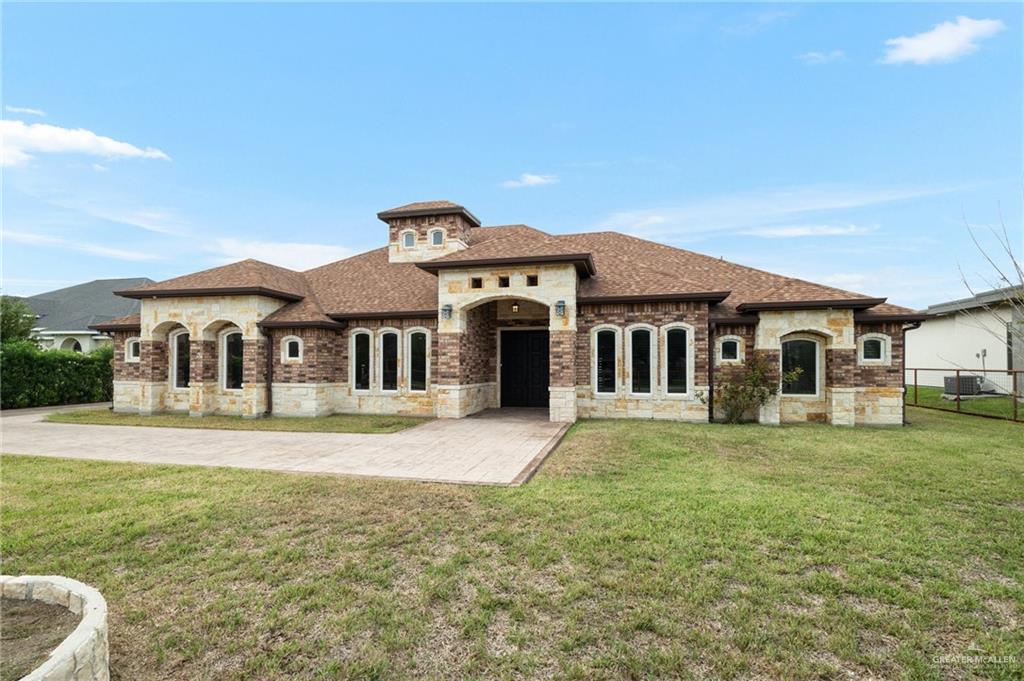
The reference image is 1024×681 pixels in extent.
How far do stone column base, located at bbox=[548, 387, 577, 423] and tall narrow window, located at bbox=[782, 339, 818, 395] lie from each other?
247 inches

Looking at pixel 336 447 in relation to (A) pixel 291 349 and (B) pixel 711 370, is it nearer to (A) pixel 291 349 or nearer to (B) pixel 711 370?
(A) pixel 291 349

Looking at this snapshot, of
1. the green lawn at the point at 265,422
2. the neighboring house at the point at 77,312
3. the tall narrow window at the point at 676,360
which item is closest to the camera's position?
the green lawn at the point at 265,422

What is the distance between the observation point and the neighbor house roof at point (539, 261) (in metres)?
13.1

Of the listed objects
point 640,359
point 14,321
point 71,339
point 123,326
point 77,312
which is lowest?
point 640,359

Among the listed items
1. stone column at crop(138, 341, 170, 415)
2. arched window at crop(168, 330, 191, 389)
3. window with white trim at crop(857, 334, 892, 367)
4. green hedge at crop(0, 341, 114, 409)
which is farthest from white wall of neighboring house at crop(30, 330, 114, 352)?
window with white trim at crop(857, 334, 892, 367)

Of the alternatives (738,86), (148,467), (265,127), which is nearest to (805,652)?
(148,467)

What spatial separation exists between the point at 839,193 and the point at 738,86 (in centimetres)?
566

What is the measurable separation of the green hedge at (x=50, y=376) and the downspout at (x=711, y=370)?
2532 centimetres

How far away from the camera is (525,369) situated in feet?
54.9

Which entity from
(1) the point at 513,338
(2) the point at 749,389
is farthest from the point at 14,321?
(2) the point at 749,389

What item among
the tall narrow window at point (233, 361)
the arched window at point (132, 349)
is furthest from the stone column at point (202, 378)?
the arched window at point (132, 349)

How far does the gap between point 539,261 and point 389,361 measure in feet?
21.2

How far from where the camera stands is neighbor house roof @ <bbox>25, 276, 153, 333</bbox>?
95.2ft

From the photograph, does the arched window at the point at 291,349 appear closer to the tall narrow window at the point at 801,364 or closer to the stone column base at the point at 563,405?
the stone column base at the point at 563,405
